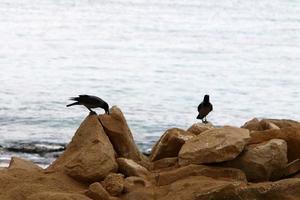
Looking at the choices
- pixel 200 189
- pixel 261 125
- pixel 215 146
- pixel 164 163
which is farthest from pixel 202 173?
pixel 261 125

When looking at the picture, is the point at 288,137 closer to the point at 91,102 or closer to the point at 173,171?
the point at 173,171

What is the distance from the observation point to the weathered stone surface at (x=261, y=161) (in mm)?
10312

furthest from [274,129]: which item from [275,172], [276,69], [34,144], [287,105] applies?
[276,69]

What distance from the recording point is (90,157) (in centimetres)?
1041

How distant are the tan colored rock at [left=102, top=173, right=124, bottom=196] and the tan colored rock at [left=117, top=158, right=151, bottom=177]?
1.16ft

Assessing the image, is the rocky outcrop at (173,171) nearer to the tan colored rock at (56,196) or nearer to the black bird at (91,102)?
the tan colored rock at (56,196)

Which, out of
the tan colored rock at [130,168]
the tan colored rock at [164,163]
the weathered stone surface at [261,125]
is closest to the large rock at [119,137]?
the tan colored rock at [164,163]

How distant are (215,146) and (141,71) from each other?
27653 millimetres

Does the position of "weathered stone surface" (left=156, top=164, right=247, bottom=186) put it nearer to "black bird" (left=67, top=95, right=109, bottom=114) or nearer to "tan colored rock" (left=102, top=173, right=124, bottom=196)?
"tan colored rock" (left=102, top=173, right=124, bottom=196)

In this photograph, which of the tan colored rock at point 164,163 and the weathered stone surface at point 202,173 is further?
the tan colored rock at point 164,163

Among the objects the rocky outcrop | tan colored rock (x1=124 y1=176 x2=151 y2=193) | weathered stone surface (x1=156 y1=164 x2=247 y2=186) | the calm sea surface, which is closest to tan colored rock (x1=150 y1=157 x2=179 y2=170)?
the rocky outcrop

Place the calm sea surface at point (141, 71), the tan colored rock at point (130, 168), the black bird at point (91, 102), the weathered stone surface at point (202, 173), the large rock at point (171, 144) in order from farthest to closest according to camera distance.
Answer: the calm sea surface at point (141, 71) < the black bird at point (91, 102) < the large rock at point (171, 144) < the tan colored rock at point (130, 168) < the weathered stone surface at point (202, 173)

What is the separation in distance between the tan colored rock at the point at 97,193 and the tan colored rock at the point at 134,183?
345mm

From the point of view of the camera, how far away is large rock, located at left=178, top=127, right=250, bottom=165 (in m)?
10.3
